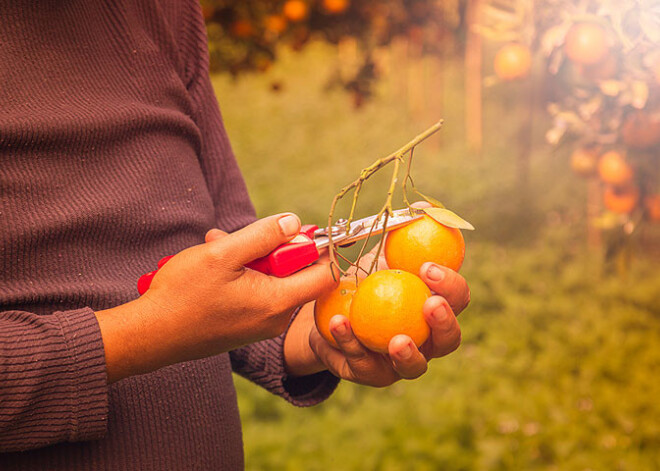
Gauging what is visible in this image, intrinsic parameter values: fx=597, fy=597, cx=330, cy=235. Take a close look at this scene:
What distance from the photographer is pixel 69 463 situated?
0.69 metres

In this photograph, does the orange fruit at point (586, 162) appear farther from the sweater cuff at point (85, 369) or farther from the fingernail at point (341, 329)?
the sweater cuff at point (85, 369)

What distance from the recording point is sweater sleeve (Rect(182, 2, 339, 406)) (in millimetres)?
931

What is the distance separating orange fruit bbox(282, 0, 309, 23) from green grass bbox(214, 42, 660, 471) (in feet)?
2.82

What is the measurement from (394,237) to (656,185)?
66.8 inches

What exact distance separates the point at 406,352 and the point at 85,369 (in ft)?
1.11

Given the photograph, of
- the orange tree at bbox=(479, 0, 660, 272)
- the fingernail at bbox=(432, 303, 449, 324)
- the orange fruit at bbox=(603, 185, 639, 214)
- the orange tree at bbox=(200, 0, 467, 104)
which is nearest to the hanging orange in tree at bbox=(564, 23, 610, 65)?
the orange tree at bbox=(479, 0, 660, 272)

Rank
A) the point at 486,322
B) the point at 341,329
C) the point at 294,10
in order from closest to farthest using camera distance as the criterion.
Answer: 1. the point at 341,329
2. the point at 294,10
3. the point at 486,322

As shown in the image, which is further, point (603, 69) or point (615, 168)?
point (615, 168)

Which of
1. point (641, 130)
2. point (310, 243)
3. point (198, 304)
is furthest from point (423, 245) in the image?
point (641, 130)

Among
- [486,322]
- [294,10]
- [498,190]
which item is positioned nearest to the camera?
[294,10]

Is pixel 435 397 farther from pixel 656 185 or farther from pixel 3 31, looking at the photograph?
pixel 3 31

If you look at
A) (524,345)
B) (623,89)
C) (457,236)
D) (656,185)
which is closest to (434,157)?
(524,345)

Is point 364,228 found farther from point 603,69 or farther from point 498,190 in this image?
point 498,190

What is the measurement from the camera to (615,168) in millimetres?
1903
